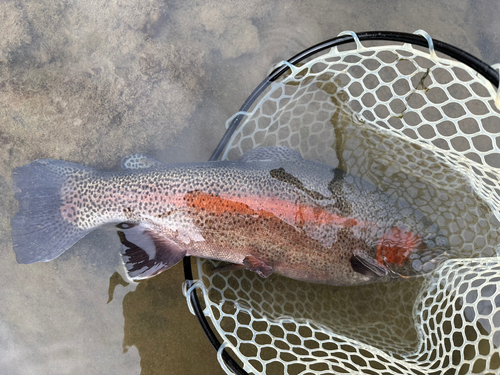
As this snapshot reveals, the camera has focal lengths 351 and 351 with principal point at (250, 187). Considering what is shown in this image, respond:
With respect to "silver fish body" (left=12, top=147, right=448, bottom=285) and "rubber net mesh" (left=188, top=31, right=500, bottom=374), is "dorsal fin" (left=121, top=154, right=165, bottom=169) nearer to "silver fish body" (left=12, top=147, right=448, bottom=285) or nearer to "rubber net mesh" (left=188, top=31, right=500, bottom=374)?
"silver fish body" (left=12, top=147, right=448, bottom=285)

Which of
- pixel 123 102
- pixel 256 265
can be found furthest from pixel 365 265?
pixel 123 102

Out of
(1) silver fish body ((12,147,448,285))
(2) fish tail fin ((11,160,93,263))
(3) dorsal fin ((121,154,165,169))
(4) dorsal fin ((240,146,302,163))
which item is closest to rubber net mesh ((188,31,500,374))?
(4) dorsal fin ((240,146,302,163))

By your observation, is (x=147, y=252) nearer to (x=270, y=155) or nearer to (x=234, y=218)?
(x=234, y=218)

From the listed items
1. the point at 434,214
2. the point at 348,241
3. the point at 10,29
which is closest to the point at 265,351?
the point at 348,241

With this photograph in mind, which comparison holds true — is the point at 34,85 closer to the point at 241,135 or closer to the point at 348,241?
the point at 241,135

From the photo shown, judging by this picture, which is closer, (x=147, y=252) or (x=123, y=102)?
(x=147, y=252)

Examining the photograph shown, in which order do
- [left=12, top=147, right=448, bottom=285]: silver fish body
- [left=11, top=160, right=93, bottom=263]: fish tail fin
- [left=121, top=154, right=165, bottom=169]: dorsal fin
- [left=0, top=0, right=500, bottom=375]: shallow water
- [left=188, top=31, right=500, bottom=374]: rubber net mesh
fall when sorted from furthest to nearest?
[left=0, top=0, right=500, bottom=375]: shallow water
[left=121, top=154, right=165, bottom=169]: dorsal fin
[left=188, top=31, right=500, bottom=374]: rubber net mesh
[left=11, top=160, right=93, bottom=263]: fish tail fin
[left=12, top=147, right=448, bottom=285]: silver fish body
